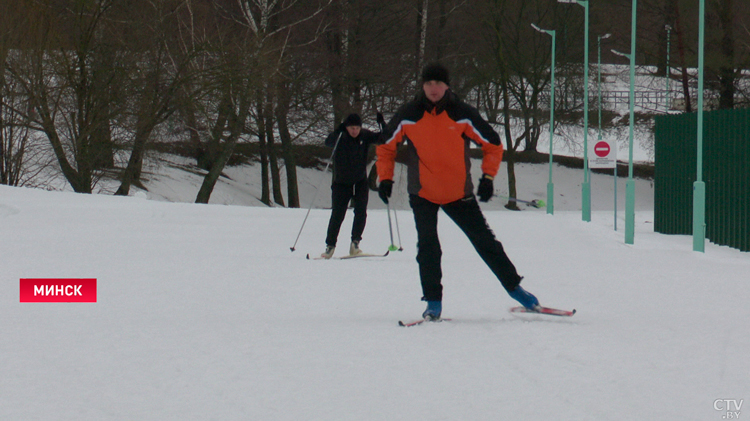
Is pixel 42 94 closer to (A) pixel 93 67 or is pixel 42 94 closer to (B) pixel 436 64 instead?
(A) pixel 93 67

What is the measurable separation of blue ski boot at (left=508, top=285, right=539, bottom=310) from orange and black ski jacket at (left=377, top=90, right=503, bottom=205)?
73cm

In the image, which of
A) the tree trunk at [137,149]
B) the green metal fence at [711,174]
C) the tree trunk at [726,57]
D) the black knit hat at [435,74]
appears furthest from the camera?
the tree trunk at [726,57]

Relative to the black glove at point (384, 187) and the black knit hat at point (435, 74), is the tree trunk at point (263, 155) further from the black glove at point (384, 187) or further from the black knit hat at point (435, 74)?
the black knit hat at point (435, 74)

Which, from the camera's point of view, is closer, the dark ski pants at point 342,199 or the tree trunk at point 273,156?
the dark ski pants at point 342,199

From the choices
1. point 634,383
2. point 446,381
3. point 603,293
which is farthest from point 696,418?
point 603,293

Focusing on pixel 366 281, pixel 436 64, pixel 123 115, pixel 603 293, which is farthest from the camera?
pixel 123 115

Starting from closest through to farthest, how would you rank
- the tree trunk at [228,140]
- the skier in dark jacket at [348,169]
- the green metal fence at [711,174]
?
the skier in dark jacket at [348,169] → the green metal fence at [711,174] → the tree trunk at [228,140]

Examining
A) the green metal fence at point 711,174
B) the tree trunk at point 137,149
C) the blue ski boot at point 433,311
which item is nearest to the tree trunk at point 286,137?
the tree trunk at point 137,149

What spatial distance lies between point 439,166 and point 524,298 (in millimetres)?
1064

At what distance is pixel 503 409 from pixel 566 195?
1651 inches

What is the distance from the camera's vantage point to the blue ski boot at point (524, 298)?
6621 millimetres

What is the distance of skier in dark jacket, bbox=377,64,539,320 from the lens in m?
6.30

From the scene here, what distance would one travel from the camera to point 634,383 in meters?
4.71

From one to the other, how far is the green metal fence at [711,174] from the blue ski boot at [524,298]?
28.2ft
